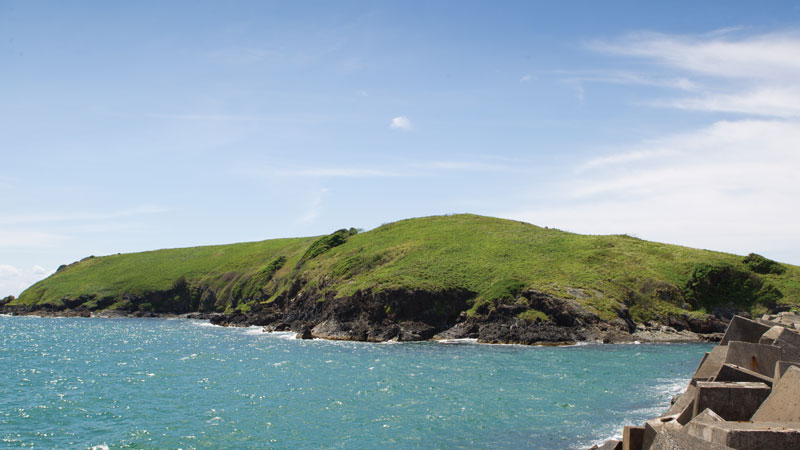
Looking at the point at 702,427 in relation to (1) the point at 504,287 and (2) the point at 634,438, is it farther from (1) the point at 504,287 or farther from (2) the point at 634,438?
(1) the point at 504,287

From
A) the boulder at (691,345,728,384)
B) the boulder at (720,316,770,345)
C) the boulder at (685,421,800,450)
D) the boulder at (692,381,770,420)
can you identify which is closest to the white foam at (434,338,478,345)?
the boulder at (720,316,770,345)

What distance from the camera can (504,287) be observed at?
3162 inches

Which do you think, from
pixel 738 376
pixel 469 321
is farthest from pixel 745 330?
pixel 469 321

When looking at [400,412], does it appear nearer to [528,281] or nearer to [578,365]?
[578,365]

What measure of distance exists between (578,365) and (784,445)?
3948 centimetres

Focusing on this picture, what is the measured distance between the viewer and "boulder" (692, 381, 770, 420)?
47.5 feet

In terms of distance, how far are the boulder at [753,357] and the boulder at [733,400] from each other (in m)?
4.40

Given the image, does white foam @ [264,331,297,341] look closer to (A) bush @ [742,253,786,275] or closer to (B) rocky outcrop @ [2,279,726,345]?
(B) rocky outcrop @ [2,279,726,345]

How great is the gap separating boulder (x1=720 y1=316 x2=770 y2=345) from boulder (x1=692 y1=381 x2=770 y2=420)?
11.3 m

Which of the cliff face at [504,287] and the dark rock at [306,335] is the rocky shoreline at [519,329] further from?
the cliff face at [504,287]

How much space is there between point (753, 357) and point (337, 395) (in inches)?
980

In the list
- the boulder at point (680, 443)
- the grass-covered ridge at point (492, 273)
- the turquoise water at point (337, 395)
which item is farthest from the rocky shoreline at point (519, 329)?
the boulder at point (680, 443)

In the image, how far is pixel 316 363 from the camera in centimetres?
5188

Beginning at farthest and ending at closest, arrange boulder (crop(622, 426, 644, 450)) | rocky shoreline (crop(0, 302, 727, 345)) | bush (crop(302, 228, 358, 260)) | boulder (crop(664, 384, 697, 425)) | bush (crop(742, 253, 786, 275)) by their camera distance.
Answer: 1. bush (crop(302, 228, 358, 260))
2. bush (crop(742, 253, 786, 275))
3. rocky shoreline (crop(0, 302, 727, 345))
4. boulder (crop(664, 384, 697, 425))
5. boulder (crop(622, 426, 644, 450))
